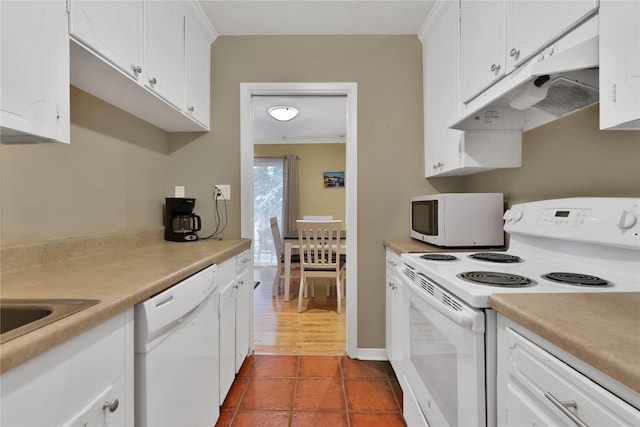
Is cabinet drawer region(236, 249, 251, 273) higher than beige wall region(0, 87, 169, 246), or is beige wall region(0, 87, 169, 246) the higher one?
beige wall region(0, 87, 169, 246)

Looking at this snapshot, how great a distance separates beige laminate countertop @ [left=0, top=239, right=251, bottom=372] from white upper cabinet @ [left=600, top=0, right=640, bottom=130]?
1.33 meters

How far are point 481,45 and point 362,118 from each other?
0.90 meters

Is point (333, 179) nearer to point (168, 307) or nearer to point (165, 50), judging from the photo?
point (165, 50)

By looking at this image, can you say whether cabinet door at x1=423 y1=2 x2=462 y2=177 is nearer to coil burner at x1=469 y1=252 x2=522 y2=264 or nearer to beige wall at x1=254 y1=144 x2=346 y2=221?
coil burner at x1=469 y1=252 x2=522 y2=264

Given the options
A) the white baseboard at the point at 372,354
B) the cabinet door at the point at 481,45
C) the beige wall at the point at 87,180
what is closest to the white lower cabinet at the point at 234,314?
the beige wall at the point at 87,180

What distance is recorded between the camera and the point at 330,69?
7.14 ft

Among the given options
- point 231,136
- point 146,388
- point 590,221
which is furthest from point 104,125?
point 590,221

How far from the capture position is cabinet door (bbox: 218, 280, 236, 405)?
148 cm

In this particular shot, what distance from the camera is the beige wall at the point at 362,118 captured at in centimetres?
217

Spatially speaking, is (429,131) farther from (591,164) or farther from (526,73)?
(526,73)

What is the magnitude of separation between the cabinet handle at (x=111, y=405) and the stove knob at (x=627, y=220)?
1.51m

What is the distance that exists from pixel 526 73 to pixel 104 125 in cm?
A: 194

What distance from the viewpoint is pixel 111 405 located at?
0.68 meters

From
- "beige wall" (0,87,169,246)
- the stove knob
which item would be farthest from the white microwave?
"beige wall" (0,87,169,246)
